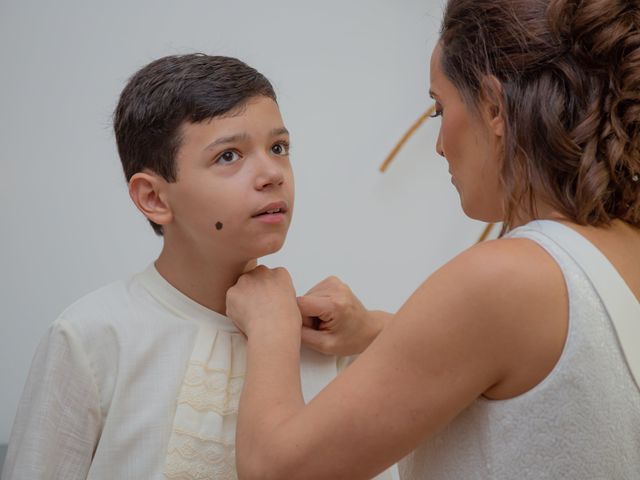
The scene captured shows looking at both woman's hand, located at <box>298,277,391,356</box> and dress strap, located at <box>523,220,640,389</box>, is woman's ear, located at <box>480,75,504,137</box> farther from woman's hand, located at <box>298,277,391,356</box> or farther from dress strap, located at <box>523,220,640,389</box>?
woman's hand, located at <box>298,277,391,356</box>

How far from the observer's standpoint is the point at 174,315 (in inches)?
48.1

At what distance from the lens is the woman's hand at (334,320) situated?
1.22 meters

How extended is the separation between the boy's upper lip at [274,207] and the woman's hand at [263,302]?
0.11 metres

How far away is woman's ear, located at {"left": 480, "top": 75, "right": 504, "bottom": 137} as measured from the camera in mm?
991

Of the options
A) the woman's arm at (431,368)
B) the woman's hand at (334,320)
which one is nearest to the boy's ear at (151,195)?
the woman's hand at (334,320)

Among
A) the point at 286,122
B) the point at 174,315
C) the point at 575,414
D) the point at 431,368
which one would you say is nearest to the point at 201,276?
the point at 174,315

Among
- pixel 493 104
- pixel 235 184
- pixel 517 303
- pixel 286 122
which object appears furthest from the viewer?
pixel 286 122

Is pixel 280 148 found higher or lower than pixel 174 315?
higher

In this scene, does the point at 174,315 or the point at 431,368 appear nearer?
the point at 431,368

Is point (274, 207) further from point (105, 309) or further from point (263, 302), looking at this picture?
point (105, 309)

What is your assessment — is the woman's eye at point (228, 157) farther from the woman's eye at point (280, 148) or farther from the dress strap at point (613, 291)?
the dress strap at point (613, 291)

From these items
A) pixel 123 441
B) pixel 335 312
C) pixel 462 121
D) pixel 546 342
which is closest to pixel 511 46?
pixel 462 121

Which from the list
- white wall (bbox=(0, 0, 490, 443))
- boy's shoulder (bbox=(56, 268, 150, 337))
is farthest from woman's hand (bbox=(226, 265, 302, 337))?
white wall (bbox=(0, 0, 490, 443))

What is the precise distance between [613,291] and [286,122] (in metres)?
1.63
